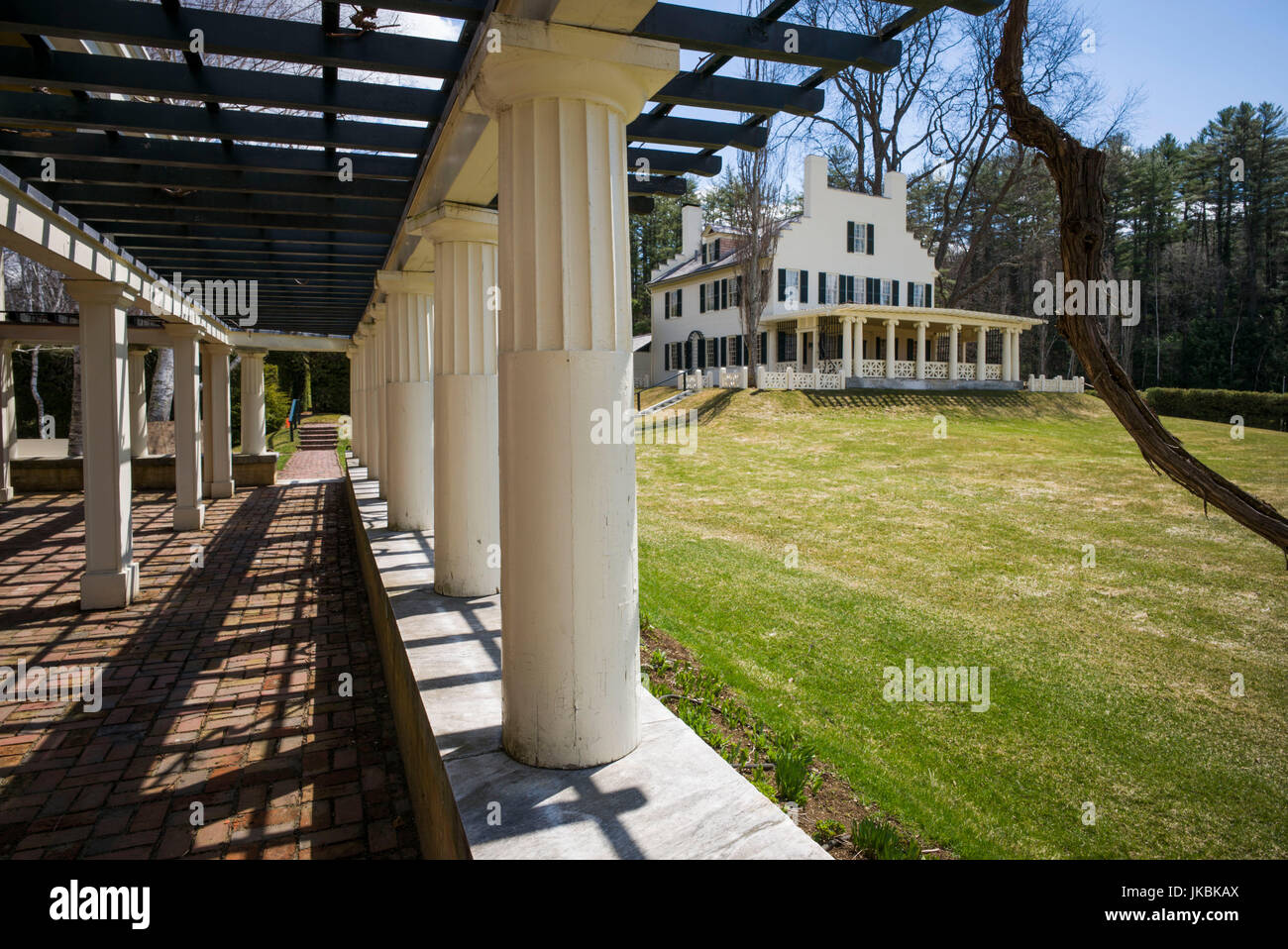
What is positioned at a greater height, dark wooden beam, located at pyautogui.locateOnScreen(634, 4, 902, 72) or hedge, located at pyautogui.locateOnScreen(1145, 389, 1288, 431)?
dark wooden beam, located at pyautogui.locateOnScreen(634, 4, 902, 72)

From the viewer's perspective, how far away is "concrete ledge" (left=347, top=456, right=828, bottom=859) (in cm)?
238

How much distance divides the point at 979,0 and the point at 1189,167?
5356 centimetres

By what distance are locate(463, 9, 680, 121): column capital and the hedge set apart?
29301 mm

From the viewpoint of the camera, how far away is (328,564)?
9.66 meters

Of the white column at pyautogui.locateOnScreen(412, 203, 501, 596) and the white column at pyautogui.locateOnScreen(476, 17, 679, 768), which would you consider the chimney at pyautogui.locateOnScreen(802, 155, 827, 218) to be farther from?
the white column at pyautogui.locateOnScreen(476, 17, 679, 768)

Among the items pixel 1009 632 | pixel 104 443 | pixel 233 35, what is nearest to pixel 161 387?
pixel 104 443

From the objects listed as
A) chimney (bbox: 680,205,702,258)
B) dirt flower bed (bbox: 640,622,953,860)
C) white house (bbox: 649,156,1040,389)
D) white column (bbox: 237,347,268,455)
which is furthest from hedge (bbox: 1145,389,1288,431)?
white column (bbox: 237,347,268,455)

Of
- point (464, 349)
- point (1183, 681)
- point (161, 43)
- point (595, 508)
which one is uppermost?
point (161, 43)

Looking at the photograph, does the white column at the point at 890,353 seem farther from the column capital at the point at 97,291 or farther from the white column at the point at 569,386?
the white column at the point at 569,386

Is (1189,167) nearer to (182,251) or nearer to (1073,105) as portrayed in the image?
(1073,105)

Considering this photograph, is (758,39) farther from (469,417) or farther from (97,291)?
(97,291)

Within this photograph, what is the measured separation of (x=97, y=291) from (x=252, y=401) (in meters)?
12.1
